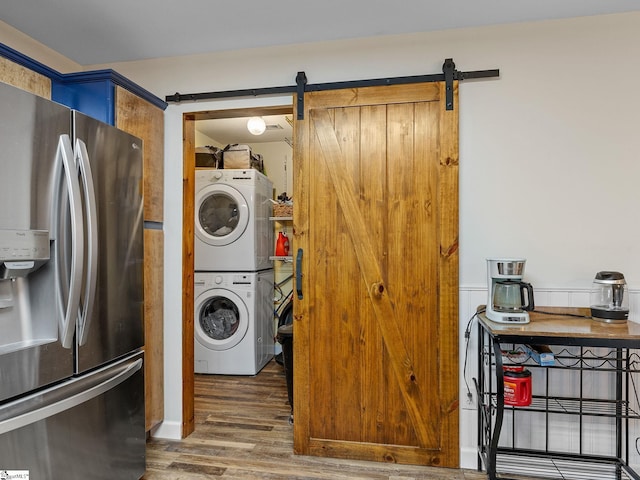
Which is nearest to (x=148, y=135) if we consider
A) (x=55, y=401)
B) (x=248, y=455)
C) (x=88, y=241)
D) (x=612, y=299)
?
(x=88, y=241)

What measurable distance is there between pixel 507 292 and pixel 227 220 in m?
2.59

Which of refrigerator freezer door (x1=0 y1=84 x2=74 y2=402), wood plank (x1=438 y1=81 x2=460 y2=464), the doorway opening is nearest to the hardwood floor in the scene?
the doorway opening

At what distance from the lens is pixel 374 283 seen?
2.24 m

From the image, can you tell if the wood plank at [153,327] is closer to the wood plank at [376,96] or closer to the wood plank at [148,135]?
the wood plank at [148,135]

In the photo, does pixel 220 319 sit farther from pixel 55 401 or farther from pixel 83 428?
pixel 55 401

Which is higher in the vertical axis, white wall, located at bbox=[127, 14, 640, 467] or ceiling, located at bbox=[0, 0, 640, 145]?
ceiling, located at bbox=[0, 0, 640, 145]

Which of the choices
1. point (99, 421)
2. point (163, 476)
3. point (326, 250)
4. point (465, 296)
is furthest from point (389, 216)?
point (163, 476)

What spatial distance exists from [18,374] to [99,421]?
1.52ft

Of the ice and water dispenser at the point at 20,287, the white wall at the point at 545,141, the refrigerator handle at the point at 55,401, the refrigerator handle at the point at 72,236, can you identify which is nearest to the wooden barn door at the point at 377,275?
the white wall at the point at 545,141

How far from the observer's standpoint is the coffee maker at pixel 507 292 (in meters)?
1.86

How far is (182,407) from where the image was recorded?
2.48 m

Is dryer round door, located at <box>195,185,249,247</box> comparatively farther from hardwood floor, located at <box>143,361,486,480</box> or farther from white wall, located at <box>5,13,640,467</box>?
white wall, located at <box>5,13,640,467</box>

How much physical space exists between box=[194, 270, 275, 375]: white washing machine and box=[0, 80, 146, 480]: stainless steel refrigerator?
1750 millimetres

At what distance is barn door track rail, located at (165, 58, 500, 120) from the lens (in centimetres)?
A: 215
